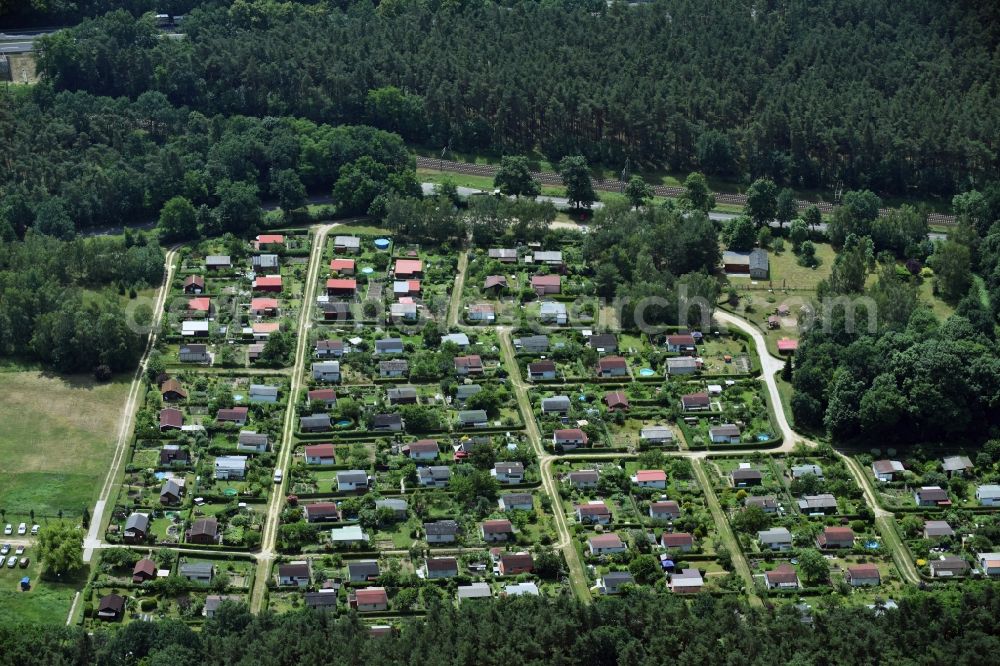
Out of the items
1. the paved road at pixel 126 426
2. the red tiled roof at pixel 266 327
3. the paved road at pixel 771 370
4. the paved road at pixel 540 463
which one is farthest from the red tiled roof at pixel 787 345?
the paved road at pixel 126 426

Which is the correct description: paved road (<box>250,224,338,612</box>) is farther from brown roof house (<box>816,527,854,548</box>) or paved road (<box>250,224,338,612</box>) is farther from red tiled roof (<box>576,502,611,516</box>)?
brown roof house (<box>816,527,854,548</box>)

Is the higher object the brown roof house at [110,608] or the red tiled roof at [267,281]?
the brown roof house at [110,608]

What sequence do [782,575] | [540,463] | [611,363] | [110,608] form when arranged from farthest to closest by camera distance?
[611,363] < [540,463] < [782,575] < [110,608]

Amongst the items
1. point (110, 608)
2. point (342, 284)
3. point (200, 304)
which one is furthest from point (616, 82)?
point (110, 608)

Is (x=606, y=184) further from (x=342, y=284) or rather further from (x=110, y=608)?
(x=110, y=608)

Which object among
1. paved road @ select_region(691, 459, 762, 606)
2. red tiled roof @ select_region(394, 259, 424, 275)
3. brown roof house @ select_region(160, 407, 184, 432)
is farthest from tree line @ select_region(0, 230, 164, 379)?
paved road @ select_region(691, 459, 762, 606)

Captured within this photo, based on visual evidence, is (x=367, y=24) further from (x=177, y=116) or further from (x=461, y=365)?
(x=461, y=365)

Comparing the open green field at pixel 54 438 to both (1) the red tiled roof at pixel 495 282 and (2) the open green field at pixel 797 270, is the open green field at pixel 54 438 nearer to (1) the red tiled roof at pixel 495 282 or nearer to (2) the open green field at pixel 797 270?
(1) the red tiled roof at pixel 495 282
